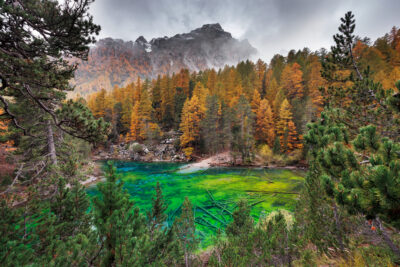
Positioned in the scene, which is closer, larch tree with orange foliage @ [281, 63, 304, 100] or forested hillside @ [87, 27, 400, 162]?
forested hillside @ [87, 27, 400, 162]

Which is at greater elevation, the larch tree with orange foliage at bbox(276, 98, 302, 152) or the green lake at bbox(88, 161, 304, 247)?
the larch tree with orange foliage at bbox(276, 98, 302, 152)

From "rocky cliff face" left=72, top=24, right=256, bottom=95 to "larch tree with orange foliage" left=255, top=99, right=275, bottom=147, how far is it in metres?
102

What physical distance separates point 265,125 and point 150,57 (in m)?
150

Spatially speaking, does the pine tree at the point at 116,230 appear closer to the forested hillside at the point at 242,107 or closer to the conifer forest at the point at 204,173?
the conifer forest at the point at 204,173

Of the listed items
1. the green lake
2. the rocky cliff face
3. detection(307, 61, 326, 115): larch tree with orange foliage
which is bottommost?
the green lake

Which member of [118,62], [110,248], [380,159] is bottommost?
[110,248]

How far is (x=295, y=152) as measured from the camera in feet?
68.7

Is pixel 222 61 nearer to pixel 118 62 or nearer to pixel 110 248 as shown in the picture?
pixel 118 62

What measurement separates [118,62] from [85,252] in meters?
152

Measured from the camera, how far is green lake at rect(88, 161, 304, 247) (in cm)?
971

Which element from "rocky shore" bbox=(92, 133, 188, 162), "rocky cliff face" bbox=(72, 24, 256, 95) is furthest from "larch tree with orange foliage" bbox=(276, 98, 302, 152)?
"rocky cliff face" bbox=(72, 24, 256, 95)

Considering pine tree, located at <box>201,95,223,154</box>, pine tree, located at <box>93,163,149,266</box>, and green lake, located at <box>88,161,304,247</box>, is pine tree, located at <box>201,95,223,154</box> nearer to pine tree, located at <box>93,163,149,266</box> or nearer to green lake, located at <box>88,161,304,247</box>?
green lake, located at <box>88,161,304,247</box>

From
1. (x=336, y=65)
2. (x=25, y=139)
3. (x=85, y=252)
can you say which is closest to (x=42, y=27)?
(x=85, y=252)

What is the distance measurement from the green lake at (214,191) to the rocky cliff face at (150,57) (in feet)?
355
